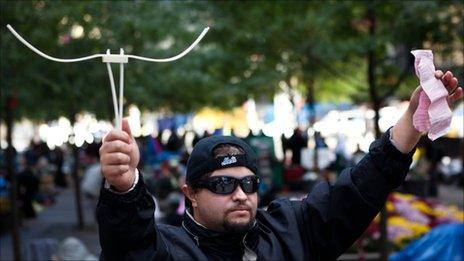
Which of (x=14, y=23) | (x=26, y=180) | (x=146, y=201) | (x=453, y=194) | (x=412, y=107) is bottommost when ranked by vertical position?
(x=453, y=194)

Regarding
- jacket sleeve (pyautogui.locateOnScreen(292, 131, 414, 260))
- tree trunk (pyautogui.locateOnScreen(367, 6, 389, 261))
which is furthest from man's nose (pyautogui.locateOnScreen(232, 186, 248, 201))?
tree trunk (pyautogui.locateOnScreen(367, 6, 389, 261))

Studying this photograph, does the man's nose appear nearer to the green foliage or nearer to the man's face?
the man's face

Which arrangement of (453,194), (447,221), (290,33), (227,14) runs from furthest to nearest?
(453,194)
(447,221)
(290,33)
(227,14)

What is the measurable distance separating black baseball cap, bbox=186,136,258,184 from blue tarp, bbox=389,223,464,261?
584 cm

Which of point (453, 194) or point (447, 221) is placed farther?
point (453, 194)

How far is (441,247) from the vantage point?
8594mm

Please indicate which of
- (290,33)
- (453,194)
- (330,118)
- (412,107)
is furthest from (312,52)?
(330,118)

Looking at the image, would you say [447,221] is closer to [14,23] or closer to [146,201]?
[14,23]

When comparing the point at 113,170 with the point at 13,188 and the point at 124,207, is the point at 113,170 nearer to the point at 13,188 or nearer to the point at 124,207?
the point at 124,207

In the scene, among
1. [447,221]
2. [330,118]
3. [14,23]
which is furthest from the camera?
[330,118]

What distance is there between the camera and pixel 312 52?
10.7 m

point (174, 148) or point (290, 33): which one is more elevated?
point (290, 33)

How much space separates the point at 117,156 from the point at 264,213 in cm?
79

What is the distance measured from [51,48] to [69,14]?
1489mm
